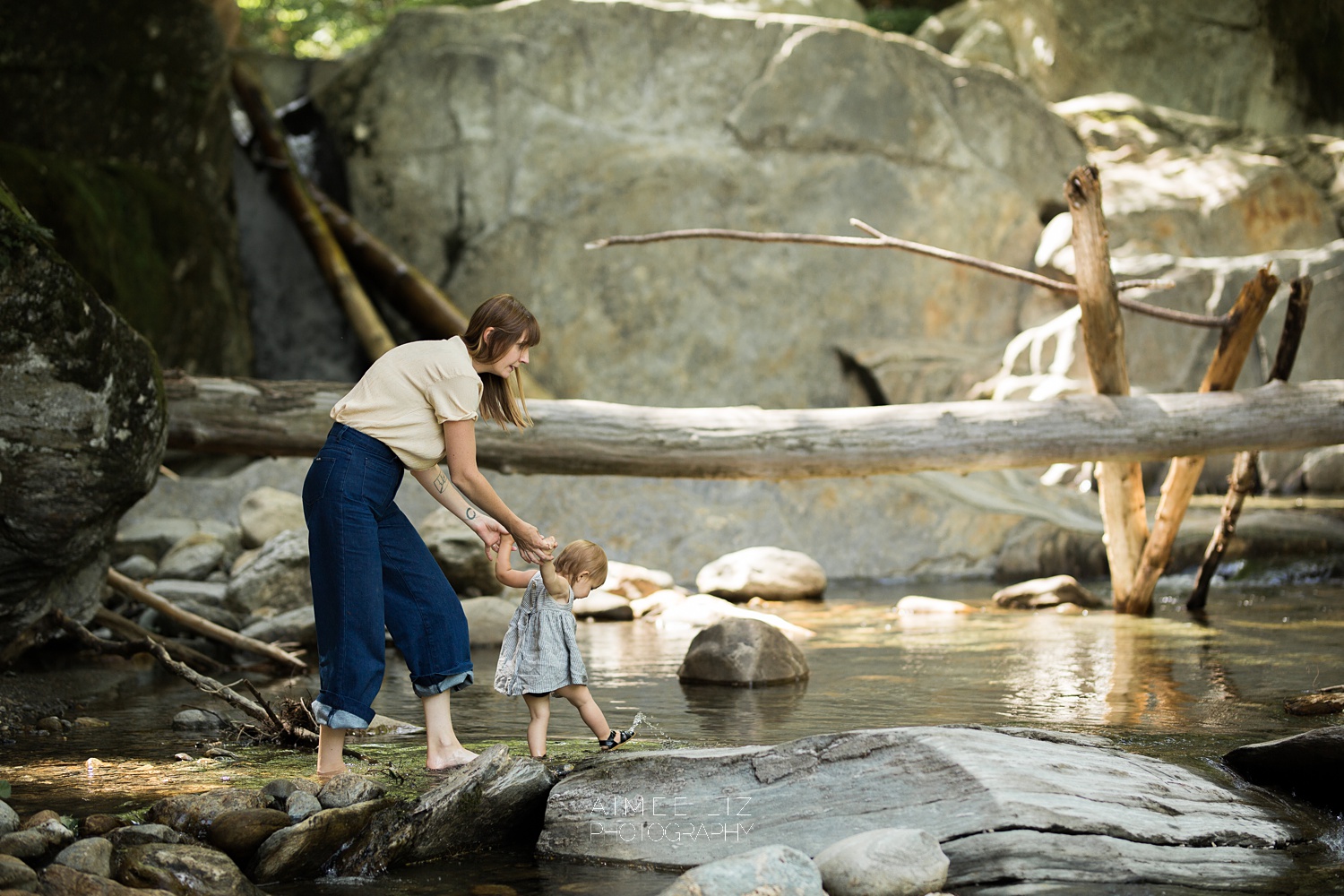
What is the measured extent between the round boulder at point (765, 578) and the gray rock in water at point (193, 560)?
351 cm

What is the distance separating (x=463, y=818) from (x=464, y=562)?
16.6 feet

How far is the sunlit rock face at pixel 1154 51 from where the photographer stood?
1833 cm

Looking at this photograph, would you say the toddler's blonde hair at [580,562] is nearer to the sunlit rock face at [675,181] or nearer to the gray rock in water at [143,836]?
the gray rock in water at [143,836]

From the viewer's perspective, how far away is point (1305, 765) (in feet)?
10.6

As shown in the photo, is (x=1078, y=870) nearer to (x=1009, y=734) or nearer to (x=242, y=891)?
(x=1009, y=734)

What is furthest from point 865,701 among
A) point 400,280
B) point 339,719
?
point 400,280

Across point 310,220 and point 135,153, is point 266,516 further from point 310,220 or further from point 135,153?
point 310,220

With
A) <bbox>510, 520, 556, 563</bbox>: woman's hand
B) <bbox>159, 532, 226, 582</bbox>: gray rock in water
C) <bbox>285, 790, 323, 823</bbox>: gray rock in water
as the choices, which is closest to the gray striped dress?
<bbox>510, 520, 556, 563</bbox>: woman's hand

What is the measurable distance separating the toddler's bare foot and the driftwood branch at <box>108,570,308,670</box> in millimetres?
2457

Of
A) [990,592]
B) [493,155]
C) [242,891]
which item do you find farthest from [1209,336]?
[242,891]

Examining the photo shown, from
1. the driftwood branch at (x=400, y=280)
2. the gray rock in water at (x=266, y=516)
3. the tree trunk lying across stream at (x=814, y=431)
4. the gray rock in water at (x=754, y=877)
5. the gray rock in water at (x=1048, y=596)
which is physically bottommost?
the gray rock in water at (x=1048, y=596)

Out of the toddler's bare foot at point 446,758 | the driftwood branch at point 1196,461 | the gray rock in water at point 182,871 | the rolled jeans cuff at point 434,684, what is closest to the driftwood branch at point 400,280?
the driftwood branch at point 1196,461

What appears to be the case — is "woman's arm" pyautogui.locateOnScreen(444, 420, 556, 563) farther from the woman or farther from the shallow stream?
the shallow stream

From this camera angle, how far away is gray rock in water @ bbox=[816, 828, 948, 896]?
2.54m
